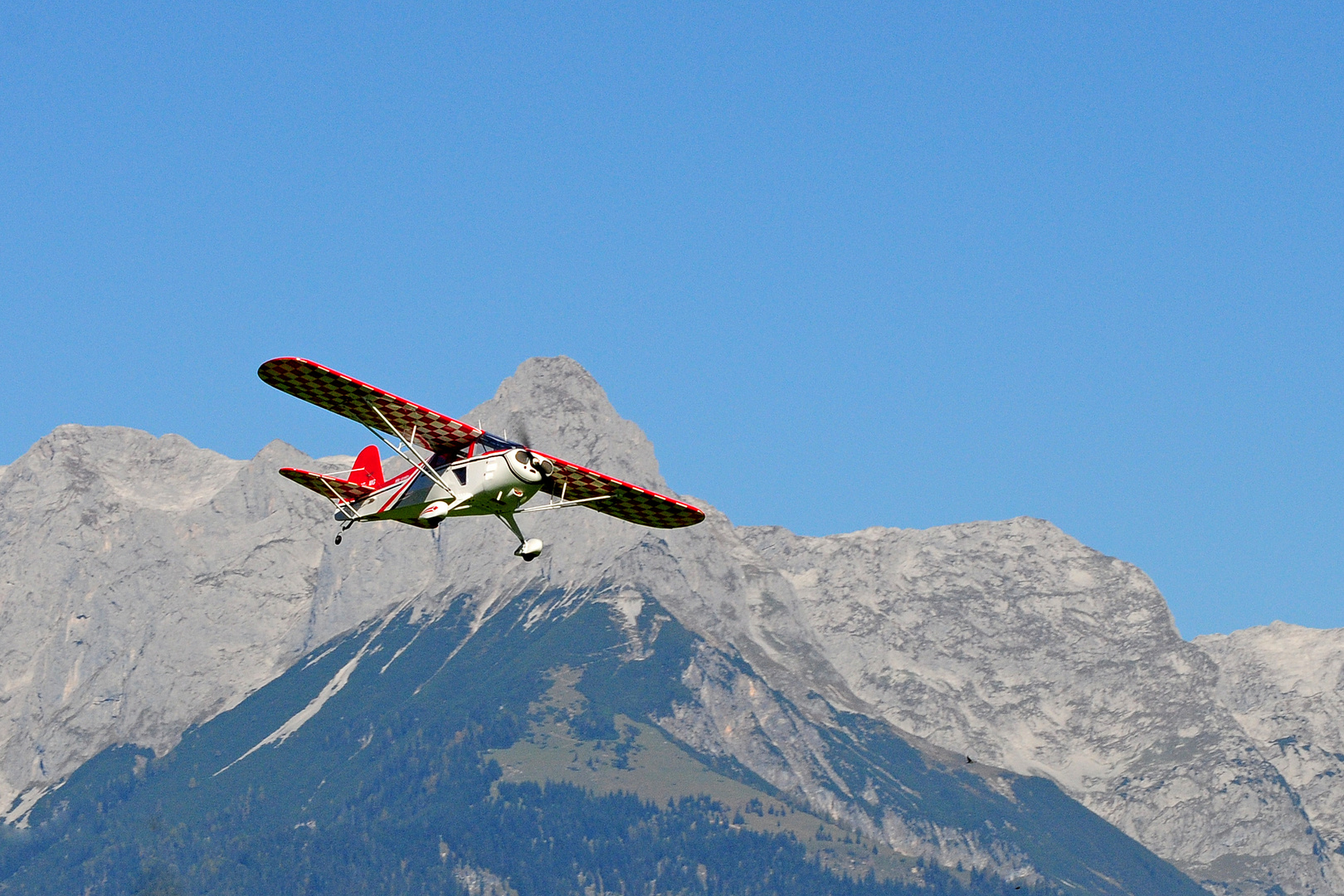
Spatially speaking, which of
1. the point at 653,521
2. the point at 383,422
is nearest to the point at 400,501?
the point at 383,422

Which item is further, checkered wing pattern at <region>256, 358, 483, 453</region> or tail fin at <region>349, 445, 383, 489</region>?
tail fin at <region>349, 445, 383, 489</region>

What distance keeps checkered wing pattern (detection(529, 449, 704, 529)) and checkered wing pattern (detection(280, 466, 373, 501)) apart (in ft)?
43.1

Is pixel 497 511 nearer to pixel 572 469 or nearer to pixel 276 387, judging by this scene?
pixel 572 469

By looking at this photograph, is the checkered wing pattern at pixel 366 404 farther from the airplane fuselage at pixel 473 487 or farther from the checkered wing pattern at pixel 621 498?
the checkered wing pattern at pixel 621 498

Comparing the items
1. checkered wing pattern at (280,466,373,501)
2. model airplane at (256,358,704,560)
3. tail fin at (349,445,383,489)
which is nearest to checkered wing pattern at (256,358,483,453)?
model airplane at (256,358,704,560)

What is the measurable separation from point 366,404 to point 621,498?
755 inches

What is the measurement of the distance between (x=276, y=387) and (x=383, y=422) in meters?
7.29

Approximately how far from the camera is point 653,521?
470 feet

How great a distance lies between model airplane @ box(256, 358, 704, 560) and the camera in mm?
125688

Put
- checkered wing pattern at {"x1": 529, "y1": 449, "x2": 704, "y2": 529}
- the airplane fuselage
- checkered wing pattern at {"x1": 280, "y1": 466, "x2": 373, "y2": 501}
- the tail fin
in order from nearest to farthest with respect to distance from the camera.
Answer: the airplane fuselage < checkered wing pattern at {"x1": 529, "y1": 449, "x2": 704, "y2": 529} < checkered wing pattern at {"x1": 280, "y1": 466, "x2": 373, "y2": 501} < the tail fin

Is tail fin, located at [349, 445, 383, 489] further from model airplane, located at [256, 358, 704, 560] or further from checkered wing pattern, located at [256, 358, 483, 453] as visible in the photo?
checkered wing pattern, located at [256, 358, 483, 453]

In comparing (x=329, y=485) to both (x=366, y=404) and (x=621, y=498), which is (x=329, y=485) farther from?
(x=621, y=498)

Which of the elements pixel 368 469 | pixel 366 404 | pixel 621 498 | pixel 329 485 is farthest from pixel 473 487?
pixel 368 469

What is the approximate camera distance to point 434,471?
420 feet
